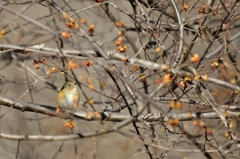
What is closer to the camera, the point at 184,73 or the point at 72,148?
the point at 184,73

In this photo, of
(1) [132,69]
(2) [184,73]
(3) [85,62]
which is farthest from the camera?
(1) [132,69]

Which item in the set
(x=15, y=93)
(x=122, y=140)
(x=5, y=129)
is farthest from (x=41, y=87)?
(x=122, y=140)

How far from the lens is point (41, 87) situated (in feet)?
16.5

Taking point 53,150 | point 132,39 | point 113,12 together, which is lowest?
point 53,150

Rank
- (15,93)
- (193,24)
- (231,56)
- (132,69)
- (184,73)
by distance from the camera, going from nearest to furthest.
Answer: (184,73) → (132,69) → (193,24) → (231,56) → (15,93)

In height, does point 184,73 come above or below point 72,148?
above

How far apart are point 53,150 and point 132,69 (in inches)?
101

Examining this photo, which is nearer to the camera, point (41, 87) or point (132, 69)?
point (132, 69)

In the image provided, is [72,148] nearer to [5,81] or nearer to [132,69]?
[5,81]

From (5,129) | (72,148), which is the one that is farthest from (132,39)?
(5,129)

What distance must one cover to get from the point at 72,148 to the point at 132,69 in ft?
7.25

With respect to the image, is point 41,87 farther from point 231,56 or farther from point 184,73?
point 184,73

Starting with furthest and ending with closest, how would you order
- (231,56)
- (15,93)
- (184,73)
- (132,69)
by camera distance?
(15,93)
(231,56)
(132,69)
(184,73)

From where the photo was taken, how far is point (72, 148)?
4738mm
